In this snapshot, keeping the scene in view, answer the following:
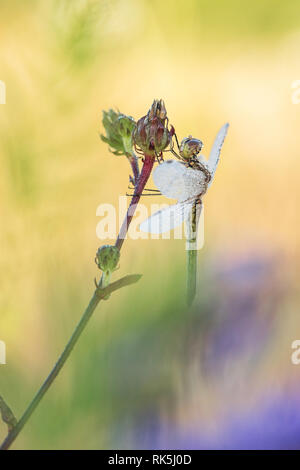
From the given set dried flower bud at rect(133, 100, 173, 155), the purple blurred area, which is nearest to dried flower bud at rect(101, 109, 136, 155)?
dried flower bud at rect(133, 100, 173, 155)

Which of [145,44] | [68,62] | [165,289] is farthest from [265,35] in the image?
[165,289]

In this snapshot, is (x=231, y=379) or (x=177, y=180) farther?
(x=231, y=379)

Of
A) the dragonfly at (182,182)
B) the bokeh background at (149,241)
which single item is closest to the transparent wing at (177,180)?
the dragonfly at (182,182)

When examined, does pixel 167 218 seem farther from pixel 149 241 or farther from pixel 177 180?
pixel 149 241

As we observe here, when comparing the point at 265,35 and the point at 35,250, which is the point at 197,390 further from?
the point at 265,35

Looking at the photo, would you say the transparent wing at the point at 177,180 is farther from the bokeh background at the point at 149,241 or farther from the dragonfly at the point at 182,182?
the bokeh background at the point at 149,241

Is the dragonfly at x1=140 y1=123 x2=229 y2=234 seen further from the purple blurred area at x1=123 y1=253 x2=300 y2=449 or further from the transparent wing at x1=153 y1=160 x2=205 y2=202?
the purple blurred area at x1=123 y1=253 x2=300 y2=449

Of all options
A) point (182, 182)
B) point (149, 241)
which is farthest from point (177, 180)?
point (149, 241)
